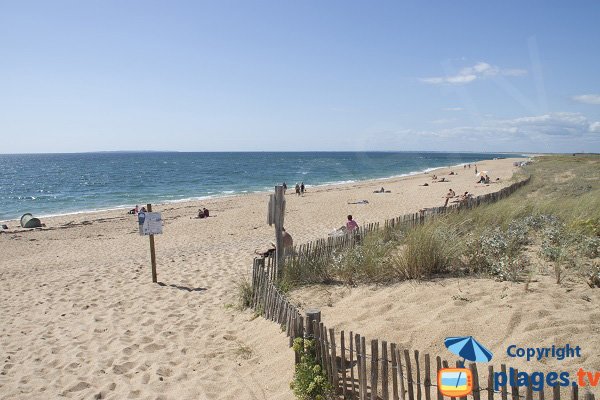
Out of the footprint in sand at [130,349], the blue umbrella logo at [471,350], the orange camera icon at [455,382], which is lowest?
the footprint in sand at [130,349]

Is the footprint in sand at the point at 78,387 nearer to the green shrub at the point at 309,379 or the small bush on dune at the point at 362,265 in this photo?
the green shrub at the point at 309,379

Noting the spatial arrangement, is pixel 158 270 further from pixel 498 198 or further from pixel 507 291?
pixel 498 198

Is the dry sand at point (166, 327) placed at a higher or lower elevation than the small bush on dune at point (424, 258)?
lower

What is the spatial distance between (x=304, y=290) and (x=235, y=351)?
1520mm

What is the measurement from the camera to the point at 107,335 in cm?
571

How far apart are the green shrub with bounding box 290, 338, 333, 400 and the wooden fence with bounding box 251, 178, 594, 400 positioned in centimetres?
7

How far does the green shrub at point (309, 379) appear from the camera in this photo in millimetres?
3441

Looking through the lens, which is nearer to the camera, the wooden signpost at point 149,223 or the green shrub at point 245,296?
the green shrub at point 245,296

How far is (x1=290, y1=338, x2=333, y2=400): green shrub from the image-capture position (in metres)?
3.44

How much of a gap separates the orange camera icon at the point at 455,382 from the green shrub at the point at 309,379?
106cm

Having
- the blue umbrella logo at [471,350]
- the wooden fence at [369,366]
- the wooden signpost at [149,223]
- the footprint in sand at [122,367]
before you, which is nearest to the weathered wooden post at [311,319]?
the wooden fence at [369,366]

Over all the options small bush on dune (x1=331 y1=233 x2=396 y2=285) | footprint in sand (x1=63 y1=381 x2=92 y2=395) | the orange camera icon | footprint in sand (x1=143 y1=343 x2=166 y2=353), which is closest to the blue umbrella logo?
the orange camera icon

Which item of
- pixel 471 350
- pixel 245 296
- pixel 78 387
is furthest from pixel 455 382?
pixel 245 296

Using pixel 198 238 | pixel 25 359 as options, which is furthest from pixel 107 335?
pixel 198 238
